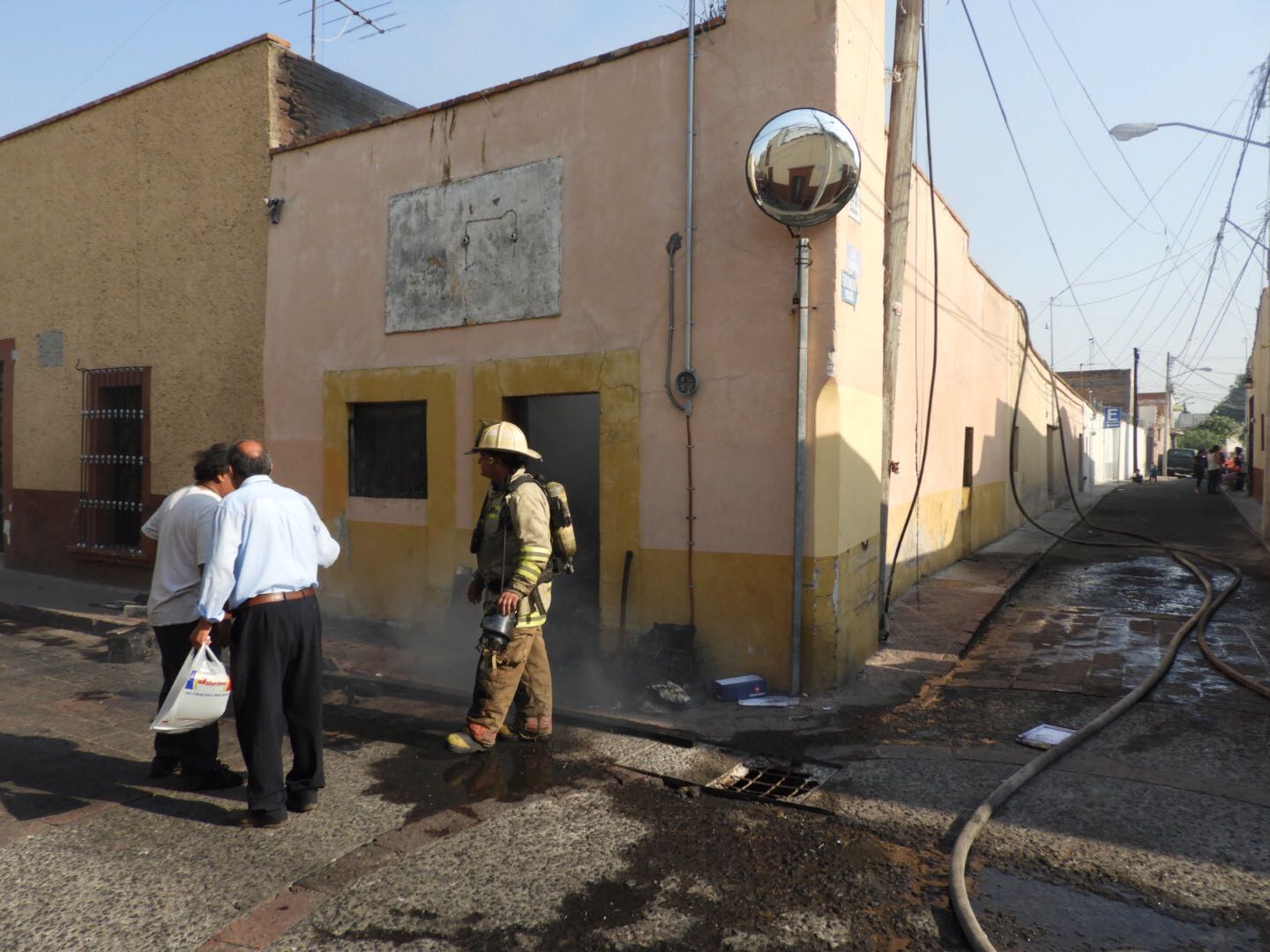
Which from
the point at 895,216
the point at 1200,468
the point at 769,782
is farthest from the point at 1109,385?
the point at 769,782

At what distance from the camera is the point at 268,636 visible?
12.9 feet

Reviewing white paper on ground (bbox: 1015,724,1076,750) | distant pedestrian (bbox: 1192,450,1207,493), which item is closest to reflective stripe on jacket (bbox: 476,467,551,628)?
white paper on ground (bbox: 1015,724,1076,750)

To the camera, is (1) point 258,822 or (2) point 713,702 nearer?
(1) point 258,822

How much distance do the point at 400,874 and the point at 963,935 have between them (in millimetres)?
2110

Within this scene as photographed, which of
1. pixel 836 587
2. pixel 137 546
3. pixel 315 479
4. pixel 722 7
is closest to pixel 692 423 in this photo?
pixel 836 587

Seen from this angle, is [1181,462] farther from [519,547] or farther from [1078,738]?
[519,547]

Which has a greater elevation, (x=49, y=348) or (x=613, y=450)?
(x=49, y=348)

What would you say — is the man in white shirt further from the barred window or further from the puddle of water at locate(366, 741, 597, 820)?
the barred window

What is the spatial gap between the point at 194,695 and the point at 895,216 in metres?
6.19

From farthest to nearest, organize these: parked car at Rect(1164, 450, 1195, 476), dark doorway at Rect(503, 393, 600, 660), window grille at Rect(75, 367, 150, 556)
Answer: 1. parked car at Rect(1164, 450, 1195, 476)
2. window grille at Rect(75, 367, 150, 556)
3. dark doorway at Rect(503, 393, 600, 660)

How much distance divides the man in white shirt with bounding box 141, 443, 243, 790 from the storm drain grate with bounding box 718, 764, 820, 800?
8.25ft

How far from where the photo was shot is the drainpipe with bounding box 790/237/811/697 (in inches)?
234

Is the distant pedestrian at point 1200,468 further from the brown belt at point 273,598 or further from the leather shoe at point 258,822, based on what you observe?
the leather shoe at point 258,822

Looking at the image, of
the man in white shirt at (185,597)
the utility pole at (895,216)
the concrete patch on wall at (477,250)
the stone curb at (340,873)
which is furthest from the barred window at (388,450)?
the stone curb at (340,873)
